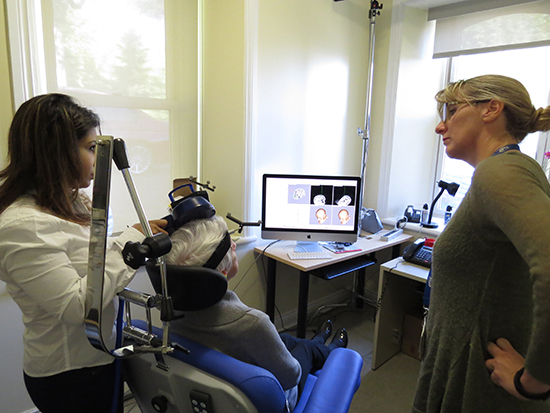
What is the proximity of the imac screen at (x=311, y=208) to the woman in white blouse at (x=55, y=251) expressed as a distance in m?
1.35

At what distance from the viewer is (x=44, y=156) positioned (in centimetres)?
93

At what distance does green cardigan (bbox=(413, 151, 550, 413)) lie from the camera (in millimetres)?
627

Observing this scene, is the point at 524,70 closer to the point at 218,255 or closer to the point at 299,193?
the point at 299,193

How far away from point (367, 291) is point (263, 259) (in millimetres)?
1188

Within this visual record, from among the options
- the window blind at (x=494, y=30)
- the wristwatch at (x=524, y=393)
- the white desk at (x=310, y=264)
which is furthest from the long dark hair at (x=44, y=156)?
the window blind at (x=494, y=30)

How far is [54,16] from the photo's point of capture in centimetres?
175

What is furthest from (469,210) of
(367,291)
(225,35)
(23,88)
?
(367,291)

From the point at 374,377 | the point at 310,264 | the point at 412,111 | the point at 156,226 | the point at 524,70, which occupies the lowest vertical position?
the point at 374,377

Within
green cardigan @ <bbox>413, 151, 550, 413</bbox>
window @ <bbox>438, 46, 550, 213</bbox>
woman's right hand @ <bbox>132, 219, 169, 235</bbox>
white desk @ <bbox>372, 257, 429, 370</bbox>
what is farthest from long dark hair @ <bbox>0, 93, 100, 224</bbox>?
window @ <bbox>438, 46, 550, 213</bbox>

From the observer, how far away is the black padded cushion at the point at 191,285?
894 mm

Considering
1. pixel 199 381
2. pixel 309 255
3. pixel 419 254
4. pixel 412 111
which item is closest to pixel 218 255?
pixel 199 381

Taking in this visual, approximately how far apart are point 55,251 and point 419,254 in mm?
2006

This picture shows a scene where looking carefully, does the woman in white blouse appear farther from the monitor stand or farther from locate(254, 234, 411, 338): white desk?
the monitor stand

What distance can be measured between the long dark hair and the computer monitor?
→ 4.66 feet
